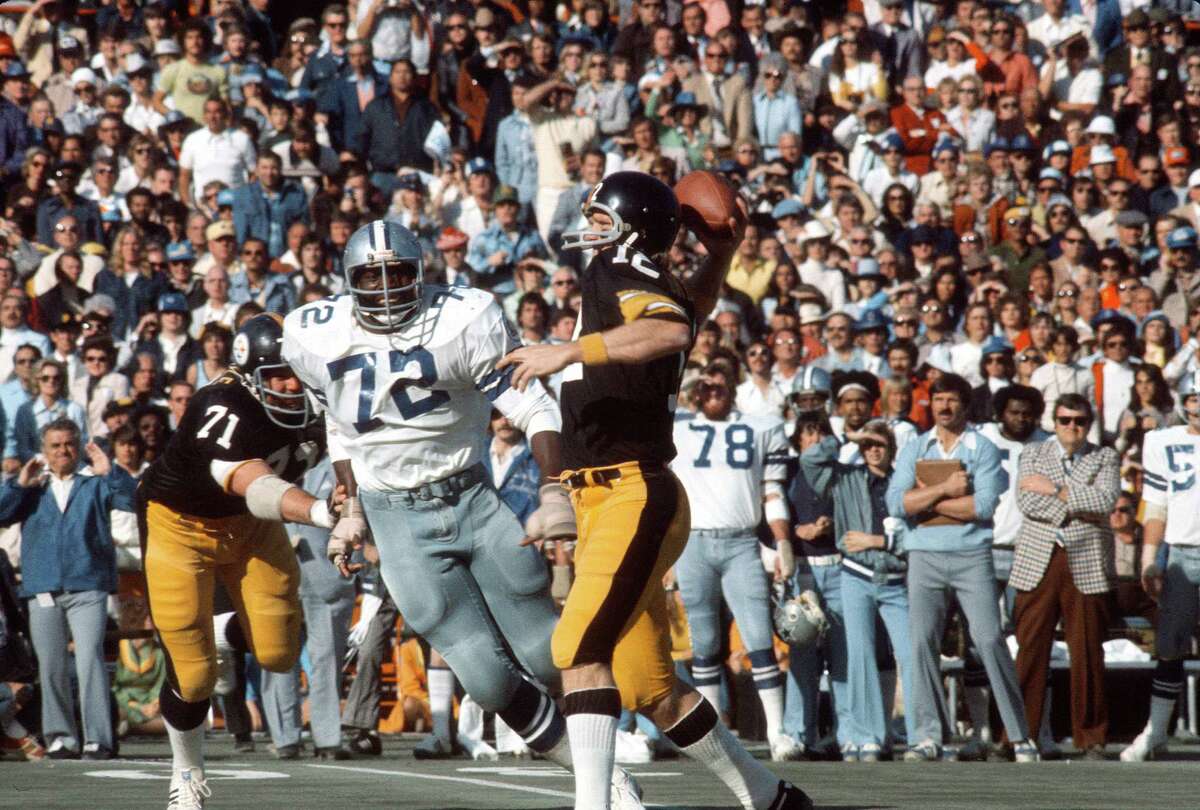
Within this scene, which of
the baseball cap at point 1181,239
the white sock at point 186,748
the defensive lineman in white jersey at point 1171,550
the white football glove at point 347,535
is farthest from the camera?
the baseball cap at point 1181,239

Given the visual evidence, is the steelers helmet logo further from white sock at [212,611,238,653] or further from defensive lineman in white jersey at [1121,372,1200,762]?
defensive lineman in white jersey at [1121,372,1200,762]

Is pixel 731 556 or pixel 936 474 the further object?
pixel 731 556

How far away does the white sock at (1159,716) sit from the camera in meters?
9.96

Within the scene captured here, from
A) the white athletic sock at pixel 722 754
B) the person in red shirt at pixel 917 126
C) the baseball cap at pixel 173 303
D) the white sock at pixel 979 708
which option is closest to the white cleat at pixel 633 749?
the white sock at pixel 979 708

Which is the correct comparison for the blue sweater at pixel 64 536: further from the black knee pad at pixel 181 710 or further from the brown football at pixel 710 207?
the brown football at pixel 710 207

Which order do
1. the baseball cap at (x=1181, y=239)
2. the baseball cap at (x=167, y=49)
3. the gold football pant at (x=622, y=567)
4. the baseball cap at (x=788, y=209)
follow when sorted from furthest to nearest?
1. the baseball cap at (x=167, y=49)
2. the baseball cap at (x=788, y=209)
3. the baseball cap at (x=1181, y=239)
4. the gold football pant at (x=622, y=567)

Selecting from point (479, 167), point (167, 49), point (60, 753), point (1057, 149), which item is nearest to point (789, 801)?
point (60, 753)

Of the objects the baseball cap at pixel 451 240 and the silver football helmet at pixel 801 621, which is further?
the baseball cap at pixel 451 240

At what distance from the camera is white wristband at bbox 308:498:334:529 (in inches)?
250

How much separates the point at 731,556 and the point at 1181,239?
5.26m

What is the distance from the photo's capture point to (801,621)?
9969 millimetres

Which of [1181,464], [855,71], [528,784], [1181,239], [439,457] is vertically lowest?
[528,784]

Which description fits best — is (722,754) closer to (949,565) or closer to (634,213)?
(634,213)

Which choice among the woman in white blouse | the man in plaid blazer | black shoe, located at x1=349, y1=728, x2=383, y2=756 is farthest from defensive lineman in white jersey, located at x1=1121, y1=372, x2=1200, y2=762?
the woman in white blouse
